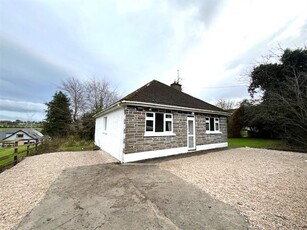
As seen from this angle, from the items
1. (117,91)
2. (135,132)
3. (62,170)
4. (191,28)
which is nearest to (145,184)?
(135,132)

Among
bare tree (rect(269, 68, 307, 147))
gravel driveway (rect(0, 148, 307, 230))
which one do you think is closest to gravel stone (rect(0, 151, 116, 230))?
gravel driveway (rect(0, 148, 307, 230))

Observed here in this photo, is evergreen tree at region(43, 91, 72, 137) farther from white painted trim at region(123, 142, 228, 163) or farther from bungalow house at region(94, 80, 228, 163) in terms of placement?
white painted trim at region(123, 142, 228, 163)

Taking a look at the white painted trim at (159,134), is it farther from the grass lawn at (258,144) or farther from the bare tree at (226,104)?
the bare tree at (226,104)

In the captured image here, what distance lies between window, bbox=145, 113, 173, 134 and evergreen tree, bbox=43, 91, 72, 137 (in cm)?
2048

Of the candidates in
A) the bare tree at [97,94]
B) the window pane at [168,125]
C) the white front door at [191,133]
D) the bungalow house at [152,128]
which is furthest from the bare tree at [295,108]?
the bare tree at [97,94]

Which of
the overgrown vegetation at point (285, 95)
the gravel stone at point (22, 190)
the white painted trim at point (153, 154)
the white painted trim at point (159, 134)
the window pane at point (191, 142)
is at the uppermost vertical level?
the overgrown vegetation at point (285, 95)

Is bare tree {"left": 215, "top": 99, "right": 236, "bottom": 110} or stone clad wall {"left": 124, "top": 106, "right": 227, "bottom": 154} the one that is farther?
bare tree {"left": 215, "top": 99, "right": 236, "bottom": 110}

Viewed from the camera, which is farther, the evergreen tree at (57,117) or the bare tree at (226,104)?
the bare tree at (226,104)

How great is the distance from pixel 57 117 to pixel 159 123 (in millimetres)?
22384

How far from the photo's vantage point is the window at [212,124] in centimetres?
1196

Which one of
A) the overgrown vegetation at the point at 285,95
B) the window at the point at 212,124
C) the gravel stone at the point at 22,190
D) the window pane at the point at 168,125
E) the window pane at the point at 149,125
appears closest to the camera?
the gravel stone at the point at 22,190

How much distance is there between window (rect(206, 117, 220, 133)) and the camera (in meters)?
12.0

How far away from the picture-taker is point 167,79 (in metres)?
20.9

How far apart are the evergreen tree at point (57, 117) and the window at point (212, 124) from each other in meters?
21.5
